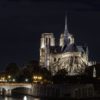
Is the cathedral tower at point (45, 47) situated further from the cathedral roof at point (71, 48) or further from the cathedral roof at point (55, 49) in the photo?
the cathedral roof at point (71, 48)

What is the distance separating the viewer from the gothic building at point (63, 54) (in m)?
153

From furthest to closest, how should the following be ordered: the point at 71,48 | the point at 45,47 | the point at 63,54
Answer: the point at 45,47, the point at 63,54, the point at 71,48

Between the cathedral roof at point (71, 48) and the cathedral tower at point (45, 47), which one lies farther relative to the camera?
the cathedral tower at point (45, 47)

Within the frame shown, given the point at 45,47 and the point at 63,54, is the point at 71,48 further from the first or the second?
the point at 45,47

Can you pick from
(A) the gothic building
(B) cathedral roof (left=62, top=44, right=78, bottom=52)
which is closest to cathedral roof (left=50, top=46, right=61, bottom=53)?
(A) the gothic building

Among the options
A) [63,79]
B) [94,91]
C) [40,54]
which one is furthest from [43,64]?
[94,91]

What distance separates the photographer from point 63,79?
388 feet

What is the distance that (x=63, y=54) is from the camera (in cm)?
16188

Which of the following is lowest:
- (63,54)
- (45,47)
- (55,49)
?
(63,54)

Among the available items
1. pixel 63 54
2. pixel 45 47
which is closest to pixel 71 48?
pixel 63 54

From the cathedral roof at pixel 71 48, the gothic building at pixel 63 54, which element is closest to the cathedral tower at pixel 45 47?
the gothic building at pixel 63 54

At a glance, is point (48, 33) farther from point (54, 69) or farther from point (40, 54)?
point (54, 69)

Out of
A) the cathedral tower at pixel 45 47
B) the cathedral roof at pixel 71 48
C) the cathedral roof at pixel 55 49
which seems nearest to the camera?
the cathedral roof at pixel 71 48

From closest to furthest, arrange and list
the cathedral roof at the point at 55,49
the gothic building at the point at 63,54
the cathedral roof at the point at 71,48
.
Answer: the gothic building at the point at 63,54 < the cathedral roof at the point at 71,48 < the cathedral roof at the point at 55,49
